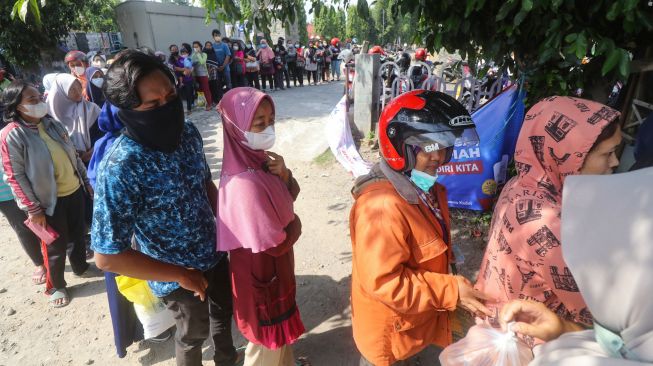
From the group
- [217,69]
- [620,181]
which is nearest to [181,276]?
[620,181]

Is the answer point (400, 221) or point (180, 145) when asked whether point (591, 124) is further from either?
point (180, 145)

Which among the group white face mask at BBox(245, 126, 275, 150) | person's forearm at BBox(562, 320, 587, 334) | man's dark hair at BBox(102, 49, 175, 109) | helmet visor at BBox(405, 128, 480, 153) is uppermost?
man's dark hair at BBox(102, 49, 175, 109)

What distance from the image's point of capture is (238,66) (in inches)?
458

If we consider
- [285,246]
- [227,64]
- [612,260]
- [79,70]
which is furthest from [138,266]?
[227,64]

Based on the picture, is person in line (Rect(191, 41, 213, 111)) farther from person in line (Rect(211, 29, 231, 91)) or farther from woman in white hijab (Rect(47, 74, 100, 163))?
woman in white hijab (Rect(47, 74, 100, 163))

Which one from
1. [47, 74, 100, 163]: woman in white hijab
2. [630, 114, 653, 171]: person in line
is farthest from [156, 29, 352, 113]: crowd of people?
[630, 114, 653, 171]: person in line

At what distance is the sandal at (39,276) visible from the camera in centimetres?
379

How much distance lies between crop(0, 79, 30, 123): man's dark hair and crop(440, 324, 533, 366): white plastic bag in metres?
3.67

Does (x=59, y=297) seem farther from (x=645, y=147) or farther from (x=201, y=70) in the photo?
(x=201, y=70)

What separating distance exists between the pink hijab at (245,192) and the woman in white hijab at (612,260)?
131 centimetres

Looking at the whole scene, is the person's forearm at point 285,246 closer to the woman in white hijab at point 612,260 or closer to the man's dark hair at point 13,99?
the woman in white hijab at point 612,260

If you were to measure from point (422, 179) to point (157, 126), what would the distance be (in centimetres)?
128

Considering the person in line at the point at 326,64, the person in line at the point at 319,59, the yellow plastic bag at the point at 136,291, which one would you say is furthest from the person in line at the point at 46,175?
the person in line at the point at 326,64

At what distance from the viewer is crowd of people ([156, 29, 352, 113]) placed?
10.3 m
